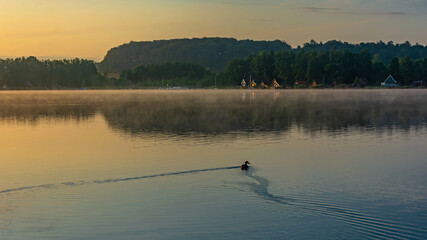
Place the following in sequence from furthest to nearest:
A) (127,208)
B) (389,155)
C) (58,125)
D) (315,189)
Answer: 1. (58,125)
2. (389,155)
3. (315,189)
4. (127,208)

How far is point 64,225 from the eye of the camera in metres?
16.0

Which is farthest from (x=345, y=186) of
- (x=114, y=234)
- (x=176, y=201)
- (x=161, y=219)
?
(x=114, y=234)

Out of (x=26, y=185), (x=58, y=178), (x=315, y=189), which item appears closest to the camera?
(x=315, y=189)

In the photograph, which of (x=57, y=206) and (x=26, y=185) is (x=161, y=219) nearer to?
(x=57, y=206)

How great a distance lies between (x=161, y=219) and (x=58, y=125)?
41.2 meters

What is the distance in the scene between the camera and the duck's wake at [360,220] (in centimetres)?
1484

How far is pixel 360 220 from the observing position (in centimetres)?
1617

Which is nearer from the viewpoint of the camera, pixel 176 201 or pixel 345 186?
pixel 176 201

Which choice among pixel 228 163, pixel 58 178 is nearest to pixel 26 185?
pixel 58 178

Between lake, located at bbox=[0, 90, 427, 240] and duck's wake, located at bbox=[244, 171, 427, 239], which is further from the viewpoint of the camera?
lake, located at bbox=[0, 90, 427, 240]

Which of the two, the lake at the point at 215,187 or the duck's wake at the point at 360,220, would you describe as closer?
the duck's wake at the point at 360,220

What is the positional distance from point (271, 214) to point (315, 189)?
4180 mm

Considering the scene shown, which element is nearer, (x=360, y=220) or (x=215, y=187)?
(x=360, y=220)

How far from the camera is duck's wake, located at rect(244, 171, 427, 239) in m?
14.8
